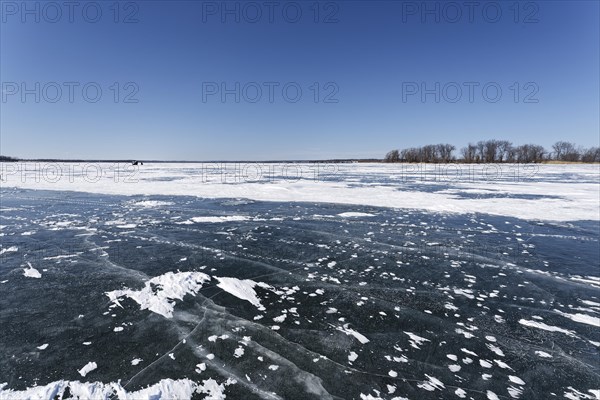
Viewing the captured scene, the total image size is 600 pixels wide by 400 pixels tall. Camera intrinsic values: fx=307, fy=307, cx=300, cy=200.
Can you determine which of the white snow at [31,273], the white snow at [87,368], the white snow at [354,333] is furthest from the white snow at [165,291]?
the white snow at [354,333]

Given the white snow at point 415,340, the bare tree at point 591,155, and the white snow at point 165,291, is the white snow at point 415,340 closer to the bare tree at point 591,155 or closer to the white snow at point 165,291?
the white snow at point 165,291

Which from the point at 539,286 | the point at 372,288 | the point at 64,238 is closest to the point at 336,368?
the point at 372,288

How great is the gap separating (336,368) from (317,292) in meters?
1.79

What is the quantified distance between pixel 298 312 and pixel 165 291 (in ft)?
7.02

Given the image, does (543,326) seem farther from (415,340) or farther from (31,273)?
(31,273)

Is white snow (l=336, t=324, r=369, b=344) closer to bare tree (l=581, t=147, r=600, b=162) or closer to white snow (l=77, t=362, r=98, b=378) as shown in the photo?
white snow (l=77, t=362, r=98, b=378)

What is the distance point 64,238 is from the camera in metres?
7.76

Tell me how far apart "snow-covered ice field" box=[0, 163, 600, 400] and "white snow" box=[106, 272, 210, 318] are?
31 mm

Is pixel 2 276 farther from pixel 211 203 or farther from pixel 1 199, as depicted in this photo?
pixel 1 199

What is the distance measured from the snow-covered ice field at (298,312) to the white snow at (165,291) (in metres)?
0.03

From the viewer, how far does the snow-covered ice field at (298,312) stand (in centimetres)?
291

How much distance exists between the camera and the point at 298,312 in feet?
13.9

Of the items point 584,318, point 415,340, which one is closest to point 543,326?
point 584,318

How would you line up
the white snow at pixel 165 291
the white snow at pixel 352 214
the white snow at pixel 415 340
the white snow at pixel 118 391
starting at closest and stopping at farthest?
1. the white snow at pixel 118 391
2. the white snow at pixel 415 340
3. the white snow at pixel 165 291
4. the white snow at pixel 352 214
